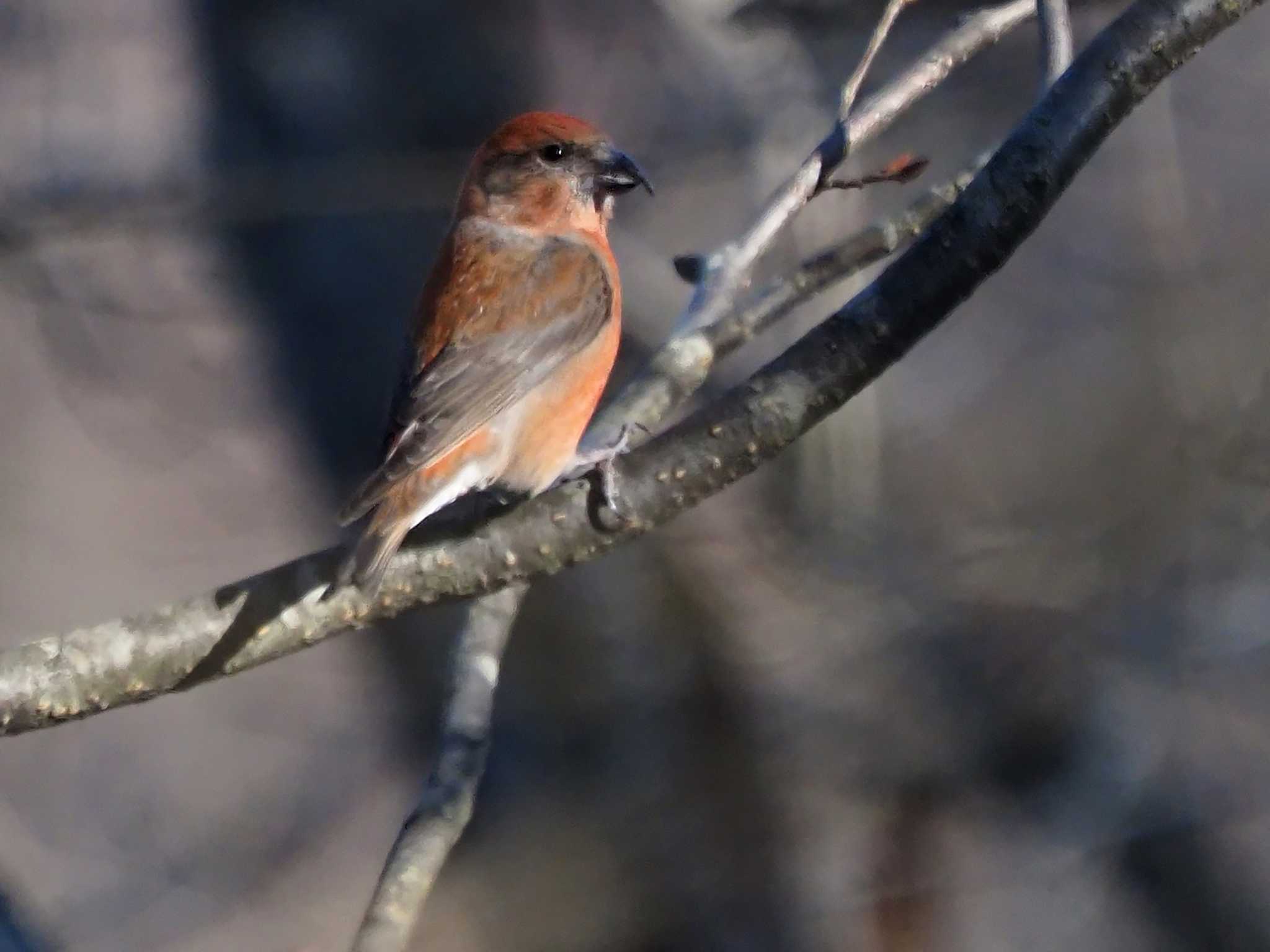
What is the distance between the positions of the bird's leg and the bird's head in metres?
0.78

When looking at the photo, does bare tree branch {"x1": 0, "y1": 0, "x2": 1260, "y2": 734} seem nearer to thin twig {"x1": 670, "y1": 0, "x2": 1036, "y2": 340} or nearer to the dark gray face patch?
thin twig {"x1": 670, "y1": 0, "x2": 1036, "y2": 340}

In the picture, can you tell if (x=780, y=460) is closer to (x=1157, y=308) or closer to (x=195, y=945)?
(x=1157, y=308)

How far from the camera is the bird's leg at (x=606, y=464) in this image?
1990 mm

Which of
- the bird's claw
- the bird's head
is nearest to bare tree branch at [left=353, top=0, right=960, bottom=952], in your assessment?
the bird's claw

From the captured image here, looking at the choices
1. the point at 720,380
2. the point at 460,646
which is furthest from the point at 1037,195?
the point at 720,380

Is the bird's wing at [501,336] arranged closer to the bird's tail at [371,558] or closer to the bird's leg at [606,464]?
the bird's leg at [606,464]

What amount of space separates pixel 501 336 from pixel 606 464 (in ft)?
3.16

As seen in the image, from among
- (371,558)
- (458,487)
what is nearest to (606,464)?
(371,558)

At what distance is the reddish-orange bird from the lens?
2.63 m

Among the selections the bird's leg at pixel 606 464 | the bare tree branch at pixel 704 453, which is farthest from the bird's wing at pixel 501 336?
the bare tree branch at pixel 704 453

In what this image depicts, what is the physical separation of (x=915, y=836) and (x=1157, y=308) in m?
2.11

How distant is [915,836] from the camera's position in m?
4.95

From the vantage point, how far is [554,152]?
3096 mm

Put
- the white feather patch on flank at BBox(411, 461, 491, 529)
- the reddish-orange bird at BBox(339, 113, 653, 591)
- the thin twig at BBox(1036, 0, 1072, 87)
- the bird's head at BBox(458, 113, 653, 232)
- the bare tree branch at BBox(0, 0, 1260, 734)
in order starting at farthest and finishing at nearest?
the bird's head at BBox(458, 113, 653, 232) → the reddish-orange bird at BBox(339, 113, 653, 591) → the white feather patch on flank at BBox(411, 461, 491, 529) → the thin twig at BBox(1036, 0, 1072, 87) → the bare tree branch at BBox(0, 0, 1260, 734)
